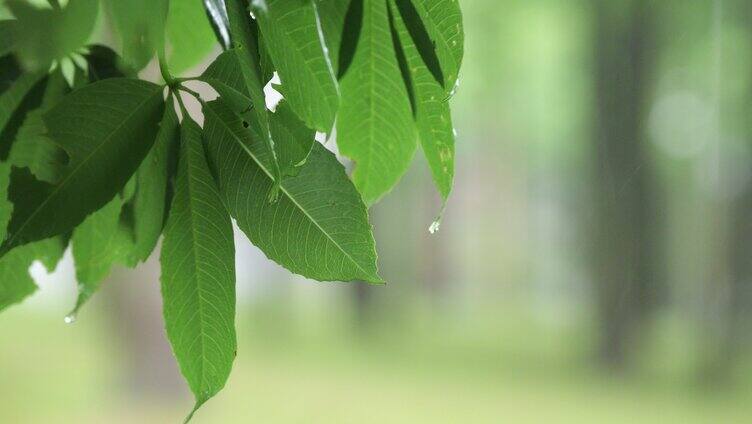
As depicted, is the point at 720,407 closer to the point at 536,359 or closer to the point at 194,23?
the point at 536,359

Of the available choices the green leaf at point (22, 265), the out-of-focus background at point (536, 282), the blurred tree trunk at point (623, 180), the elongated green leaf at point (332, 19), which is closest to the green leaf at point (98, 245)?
the green leaf at point (22, 265)

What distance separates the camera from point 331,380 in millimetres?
4340

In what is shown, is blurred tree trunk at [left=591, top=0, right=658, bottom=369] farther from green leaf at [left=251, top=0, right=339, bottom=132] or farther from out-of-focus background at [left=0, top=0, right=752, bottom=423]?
green leaf at [left=251, top=0, right=339, bottom=132]

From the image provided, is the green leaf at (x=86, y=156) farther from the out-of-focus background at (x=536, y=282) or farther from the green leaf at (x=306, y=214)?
the out-of-focus background at (x=536, y=282)

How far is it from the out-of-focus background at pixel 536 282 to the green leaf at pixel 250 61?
3601mm

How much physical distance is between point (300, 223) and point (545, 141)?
4218mm

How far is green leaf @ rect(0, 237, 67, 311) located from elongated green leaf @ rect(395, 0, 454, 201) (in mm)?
162

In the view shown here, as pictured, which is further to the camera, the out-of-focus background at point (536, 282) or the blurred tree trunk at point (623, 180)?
the blurred tree trunk at point (623, 180)

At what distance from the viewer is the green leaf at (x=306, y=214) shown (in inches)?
11.4

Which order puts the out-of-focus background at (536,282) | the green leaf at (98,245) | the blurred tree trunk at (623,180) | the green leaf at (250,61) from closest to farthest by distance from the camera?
the green leaf at (250,61)
the green leaf at (98,245)
the out-of-focus background at (536,282)
the blurred tree trunk at (623,180)

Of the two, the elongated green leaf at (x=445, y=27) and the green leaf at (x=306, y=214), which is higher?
the elongated green leaf at (x=445, y=27)

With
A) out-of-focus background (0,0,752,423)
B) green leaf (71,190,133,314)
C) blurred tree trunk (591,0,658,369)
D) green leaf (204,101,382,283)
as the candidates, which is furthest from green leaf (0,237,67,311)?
blurred tree trunk (591,0,658,369)

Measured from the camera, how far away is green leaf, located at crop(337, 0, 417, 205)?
330 mm

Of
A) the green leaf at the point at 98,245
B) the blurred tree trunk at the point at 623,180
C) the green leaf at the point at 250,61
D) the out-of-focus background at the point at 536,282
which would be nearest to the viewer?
the green leaf at the point at 250,61
